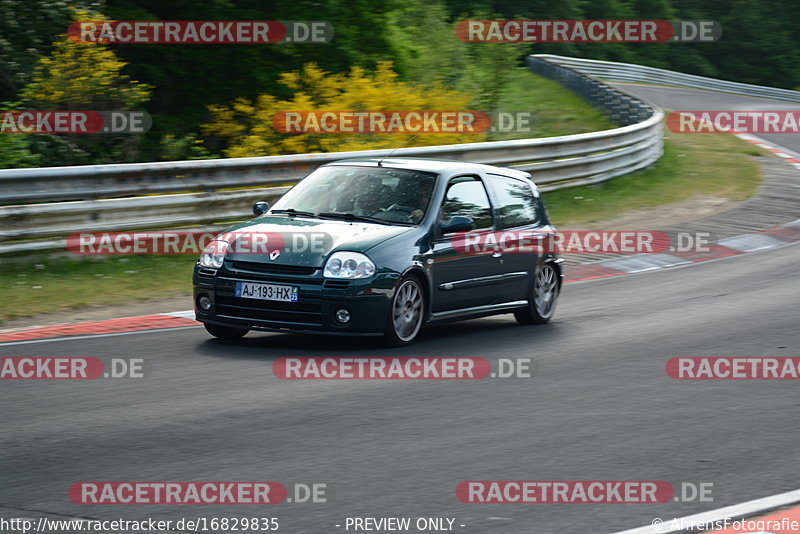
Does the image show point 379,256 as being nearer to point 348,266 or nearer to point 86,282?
point 348,266

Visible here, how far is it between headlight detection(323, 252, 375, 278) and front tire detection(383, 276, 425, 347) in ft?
1.08

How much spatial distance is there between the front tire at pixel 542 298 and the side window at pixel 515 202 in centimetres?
54

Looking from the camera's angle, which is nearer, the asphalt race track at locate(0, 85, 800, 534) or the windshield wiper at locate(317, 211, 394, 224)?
the asphalt race track at locate(0, 85, 800, 534)

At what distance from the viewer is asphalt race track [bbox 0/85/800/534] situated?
5.33 meters

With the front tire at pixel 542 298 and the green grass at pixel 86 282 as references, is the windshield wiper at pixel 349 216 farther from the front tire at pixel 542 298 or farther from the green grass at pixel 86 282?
the green grass at pixel 86 282

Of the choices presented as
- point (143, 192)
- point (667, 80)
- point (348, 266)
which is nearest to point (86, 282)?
point (143, 192)

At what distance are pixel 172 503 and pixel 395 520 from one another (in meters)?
1.00

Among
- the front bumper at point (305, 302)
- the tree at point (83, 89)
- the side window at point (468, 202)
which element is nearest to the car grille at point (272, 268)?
the front bumper at point (305, 302)

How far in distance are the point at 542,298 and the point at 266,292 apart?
3437 millimetres

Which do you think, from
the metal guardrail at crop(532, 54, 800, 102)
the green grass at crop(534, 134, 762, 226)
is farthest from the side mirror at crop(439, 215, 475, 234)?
the metal guardrail at crop(532, 54, 800, 102)

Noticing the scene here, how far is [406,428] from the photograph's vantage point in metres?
6.80

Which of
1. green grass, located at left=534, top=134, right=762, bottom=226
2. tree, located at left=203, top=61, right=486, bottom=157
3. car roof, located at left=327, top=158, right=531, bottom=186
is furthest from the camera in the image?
green grass, located at left=534, top=134, right=762, bottom=226

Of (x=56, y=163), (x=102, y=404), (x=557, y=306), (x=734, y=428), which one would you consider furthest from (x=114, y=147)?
(x=734, y=428)

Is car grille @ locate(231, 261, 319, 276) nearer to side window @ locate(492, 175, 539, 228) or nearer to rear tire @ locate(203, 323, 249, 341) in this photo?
rear tire @ locate(203, 323, 249, 341)
